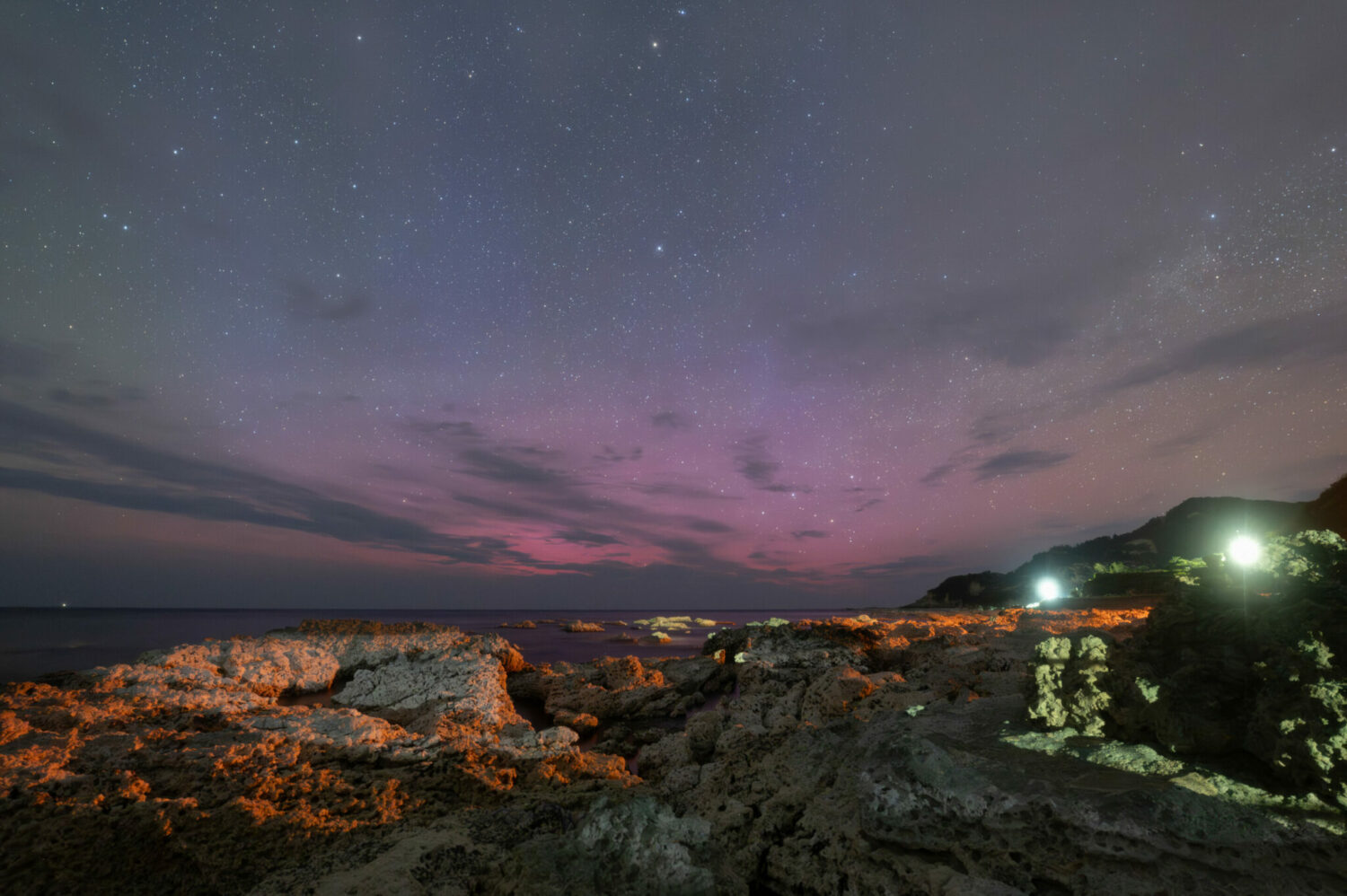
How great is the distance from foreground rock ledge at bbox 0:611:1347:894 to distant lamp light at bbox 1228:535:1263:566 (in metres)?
1.37

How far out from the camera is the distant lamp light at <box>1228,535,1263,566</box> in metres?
4.11

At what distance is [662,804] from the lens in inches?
168

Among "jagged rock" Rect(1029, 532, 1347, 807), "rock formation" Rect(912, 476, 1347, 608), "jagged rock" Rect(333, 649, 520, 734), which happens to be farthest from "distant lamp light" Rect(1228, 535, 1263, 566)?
"rock formation" Rect(912, 476, 1347, 608)

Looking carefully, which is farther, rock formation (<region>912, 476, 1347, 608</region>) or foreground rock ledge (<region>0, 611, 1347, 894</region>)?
rock formation (<region>912, 476, 1347, 608</region>)

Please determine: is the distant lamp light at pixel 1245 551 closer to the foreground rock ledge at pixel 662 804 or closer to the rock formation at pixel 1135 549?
the foreground rock ledge at pixel 662 804

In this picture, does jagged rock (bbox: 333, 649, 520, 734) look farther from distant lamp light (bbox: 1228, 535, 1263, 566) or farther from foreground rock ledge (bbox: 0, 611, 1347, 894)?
distant lamp light (bbox: 1228, 535, 1263, 566)

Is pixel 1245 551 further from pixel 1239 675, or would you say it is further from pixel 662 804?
pixel 662 804

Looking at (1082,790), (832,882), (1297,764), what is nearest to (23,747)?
(832,882)

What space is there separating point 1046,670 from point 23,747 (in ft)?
37.8

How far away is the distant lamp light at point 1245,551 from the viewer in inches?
162

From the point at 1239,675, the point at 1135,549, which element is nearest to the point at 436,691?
the point at 1239,675

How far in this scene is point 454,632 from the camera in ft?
62.7

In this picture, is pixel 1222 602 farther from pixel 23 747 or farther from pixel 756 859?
pixel 23 747

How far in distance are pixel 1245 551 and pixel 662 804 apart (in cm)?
529
